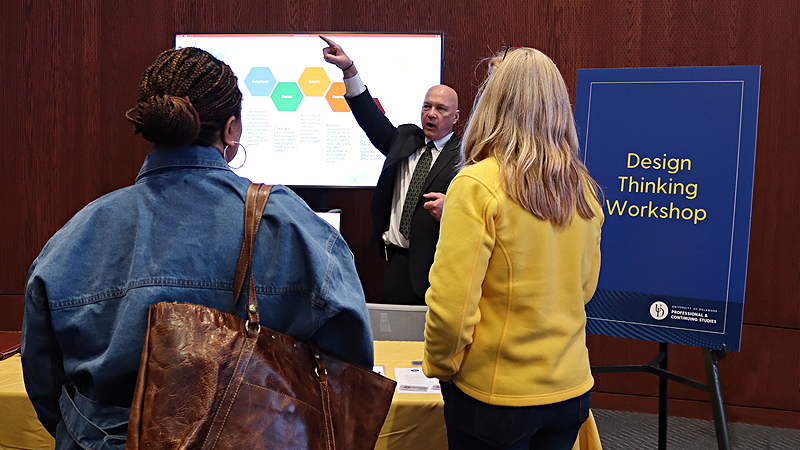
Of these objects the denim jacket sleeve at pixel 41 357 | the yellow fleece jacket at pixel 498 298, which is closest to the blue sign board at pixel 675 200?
the yellow fleece jacket at pixel 498 298

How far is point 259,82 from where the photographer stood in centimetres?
333

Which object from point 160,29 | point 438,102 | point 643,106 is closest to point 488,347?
point 643,106

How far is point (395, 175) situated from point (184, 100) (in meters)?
2.12

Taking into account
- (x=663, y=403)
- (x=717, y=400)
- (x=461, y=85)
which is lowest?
(x=663, y=403)

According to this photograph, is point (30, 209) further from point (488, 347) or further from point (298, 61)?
point (488, 347)

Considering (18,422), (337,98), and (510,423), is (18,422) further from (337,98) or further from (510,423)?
(337,98)

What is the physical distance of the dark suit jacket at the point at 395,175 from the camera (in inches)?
105

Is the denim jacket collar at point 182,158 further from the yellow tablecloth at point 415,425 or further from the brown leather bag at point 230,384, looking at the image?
the yellow tablecloth at point 415,425

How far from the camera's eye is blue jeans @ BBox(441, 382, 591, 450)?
3.88 ft

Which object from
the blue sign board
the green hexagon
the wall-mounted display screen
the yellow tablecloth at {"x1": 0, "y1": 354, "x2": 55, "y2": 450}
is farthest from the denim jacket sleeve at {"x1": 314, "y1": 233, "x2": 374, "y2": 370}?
the green hexagon

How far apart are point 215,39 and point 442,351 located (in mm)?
2749

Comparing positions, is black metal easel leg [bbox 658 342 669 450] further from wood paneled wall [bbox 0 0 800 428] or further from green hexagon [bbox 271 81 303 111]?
green hexagon [bbox 271 81 303 111]

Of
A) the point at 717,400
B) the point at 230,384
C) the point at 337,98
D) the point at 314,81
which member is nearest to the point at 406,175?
the point at 337,98

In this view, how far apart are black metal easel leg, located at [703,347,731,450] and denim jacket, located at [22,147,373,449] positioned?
147cm
